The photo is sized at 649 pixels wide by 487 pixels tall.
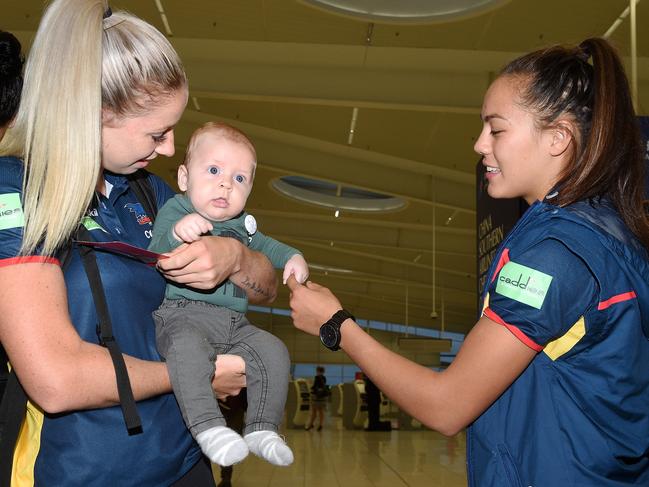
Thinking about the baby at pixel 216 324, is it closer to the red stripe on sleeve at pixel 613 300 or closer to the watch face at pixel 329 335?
the watch face at pixel 329 335

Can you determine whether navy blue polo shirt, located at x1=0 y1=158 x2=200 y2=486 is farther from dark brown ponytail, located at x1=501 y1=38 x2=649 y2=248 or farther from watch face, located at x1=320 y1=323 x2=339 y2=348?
dark brown ponytail, located at x1=501 y1=38 x2=649 y2=248

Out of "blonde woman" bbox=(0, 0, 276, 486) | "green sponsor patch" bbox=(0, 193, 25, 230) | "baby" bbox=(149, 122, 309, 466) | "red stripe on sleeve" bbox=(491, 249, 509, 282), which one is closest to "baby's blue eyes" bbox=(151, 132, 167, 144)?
"blonde woman" bbox=(0, 0, 276, 486)

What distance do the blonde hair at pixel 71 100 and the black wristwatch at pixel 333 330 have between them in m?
0.80

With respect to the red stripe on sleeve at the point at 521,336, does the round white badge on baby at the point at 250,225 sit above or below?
above

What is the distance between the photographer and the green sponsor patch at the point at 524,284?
1.71 metres

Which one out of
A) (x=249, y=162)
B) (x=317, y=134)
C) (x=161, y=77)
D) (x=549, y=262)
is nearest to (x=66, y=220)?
(x=161, y=77)

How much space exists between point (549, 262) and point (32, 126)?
47.6 inches

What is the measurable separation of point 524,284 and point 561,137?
493 mm

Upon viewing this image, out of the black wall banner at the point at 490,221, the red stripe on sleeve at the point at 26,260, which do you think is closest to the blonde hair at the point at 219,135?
the red stripe on sleeve at the point at 26,260

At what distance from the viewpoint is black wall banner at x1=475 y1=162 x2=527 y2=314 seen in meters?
5.47

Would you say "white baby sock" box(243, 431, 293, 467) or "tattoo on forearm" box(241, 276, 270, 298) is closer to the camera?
"white baby sock" box(243, 431, 293, 467)

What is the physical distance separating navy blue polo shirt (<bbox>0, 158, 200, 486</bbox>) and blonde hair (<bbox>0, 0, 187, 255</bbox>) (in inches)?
3.0

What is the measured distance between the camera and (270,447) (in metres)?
1.94

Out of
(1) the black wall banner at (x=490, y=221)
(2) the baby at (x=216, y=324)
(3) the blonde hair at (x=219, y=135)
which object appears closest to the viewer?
(2) the baby at (x=216, y=324)
